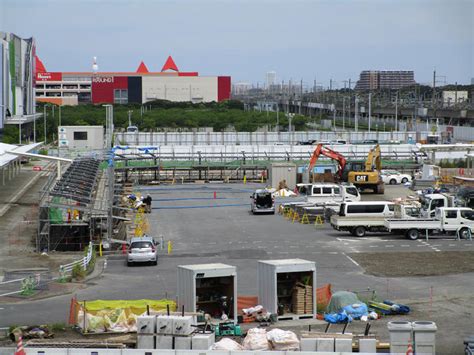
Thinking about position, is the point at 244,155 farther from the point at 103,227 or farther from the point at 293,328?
the point at 293,328

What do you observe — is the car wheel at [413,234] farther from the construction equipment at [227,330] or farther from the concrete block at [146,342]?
the concrete block at [146,342]

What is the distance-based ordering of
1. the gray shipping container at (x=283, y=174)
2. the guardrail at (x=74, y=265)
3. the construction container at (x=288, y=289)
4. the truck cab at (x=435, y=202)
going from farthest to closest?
the gray shipping container at (x=283, y=174), the truck cab at (x=435, y=202), the guardrail at (x=74, y=265), the construction container at (x=288, y=289)

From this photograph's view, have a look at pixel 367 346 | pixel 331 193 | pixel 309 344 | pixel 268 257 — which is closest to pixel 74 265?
pixel 268 257

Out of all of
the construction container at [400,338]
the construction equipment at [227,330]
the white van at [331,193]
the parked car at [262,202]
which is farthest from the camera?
the white van at [331,193]

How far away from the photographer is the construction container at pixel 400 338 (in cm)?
1495

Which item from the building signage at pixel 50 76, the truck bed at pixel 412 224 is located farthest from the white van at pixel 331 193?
the building signage at pixel 50 76

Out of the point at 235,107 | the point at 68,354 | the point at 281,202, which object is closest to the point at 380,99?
the point at 235,107

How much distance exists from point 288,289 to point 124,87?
12963 cm

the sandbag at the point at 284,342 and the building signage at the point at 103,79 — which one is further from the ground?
the building signage at the point at 103,79

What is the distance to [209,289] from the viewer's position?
18484 millimetres

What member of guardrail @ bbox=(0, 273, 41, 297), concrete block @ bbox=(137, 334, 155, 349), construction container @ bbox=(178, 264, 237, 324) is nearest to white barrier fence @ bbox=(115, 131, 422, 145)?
guardrail @ bbox=(0, 273, 41, 297)

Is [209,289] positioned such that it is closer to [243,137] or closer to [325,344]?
[325,344]

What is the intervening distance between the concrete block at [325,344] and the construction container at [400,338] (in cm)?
99

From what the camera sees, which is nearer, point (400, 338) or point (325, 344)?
point (325, 344)
